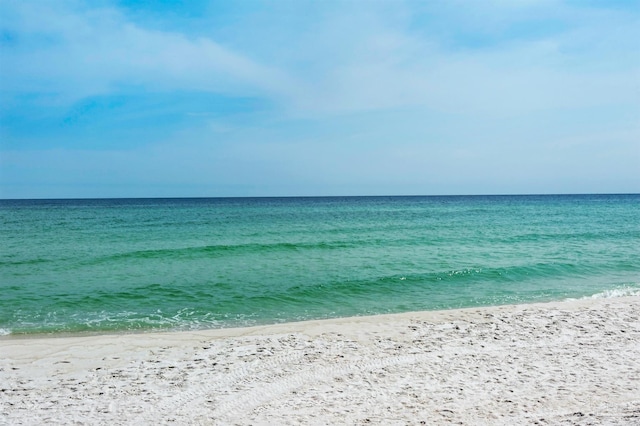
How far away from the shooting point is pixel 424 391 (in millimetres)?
6617

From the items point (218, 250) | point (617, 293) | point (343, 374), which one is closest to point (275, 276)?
point (218, 250)

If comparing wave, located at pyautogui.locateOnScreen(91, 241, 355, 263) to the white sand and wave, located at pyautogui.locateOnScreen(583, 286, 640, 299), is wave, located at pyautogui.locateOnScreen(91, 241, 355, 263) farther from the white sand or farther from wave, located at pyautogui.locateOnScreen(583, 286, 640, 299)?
wave, located at pyautogui.locateOnScreen(583, 286, 640, 299)

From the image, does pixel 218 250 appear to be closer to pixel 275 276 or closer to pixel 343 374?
pixel 275 276

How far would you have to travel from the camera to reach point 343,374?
731cm

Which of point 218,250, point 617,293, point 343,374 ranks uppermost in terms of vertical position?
point 218,250

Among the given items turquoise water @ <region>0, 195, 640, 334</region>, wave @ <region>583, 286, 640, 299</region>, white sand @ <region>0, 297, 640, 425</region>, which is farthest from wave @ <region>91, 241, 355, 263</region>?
wave @ <region>583, 286, 640, 299</region>

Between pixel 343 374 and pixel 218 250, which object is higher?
pixel 218 250

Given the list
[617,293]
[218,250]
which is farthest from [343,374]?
[218,250]

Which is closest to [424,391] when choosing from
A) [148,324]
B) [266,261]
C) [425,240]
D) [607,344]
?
[607,344]

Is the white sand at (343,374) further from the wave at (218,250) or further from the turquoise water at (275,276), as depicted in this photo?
the wave at (218,250)

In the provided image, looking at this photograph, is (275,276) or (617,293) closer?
(617,293)

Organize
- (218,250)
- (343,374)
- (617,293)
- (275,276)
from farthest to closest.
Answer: (218,250) < (275,276) < (617,293) < (343,374)

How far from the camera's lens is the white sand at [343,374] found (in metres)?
5.97

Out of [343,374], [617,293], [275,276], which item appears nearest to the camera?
[343,374]
